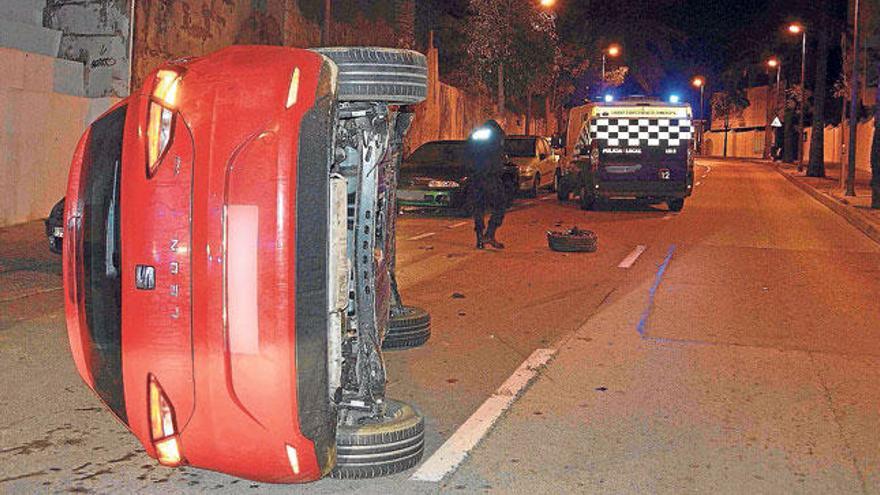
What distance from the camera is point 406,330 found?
7.68 m

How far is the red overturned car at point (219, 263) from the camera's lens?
3.82 meters

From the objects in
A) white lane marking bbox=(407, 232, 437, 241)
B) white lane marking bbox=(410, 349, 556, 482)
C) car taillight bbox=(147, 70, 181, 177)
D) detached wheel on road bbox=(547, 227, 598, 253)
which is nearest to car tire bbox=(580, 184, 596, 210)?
white lane marking bbox=(407, 232, 437, 241)

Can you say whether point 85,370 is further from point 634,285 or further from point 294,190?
point 634,285

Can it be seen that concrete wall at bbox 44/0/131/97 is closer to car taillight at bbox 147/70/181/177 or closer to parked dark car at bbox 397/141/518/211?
parked dark car at bbox 397/141/518/211

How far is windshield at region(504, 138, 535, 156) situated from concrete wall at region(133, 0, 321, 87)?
19.1ft

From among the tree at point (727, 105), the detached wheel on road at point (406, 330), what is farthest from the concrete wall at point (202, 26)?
the tree at point (727, 105)

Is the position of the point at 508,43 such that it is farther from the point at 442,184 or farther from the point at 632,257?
the point at 632,257

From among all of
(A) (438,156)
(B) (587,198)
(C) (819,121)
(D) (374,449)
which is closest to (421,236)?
(A) (438,156)

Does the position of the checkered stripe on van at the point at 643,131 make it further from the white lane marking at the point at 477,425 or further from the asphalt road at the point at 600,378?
the white lane marking at the point at 477,425

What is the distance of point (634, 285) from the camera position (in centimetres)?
1126

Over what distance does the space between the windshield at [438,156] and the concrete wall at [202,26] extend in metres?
4.38

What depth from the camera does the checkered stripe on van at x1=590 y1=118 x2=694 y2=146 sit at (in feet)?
68.5

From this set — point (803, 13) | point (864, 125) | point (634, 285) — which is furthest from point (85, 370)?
point (864, 125)

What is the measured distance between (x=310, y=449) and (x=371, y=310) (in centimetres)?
105
